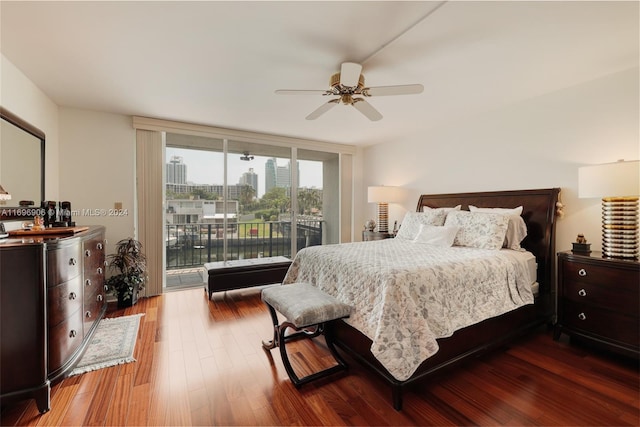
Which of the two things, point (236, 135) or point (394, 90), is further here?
point (236, 135)

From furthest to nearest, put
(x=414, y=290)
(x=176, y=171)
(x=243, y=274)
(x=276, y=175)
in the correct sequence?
(x=276, y=175) < (x=176, y=171) < (x=243, y=274) < (x=414, y=290)

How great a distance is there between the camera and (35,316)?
1636 mm

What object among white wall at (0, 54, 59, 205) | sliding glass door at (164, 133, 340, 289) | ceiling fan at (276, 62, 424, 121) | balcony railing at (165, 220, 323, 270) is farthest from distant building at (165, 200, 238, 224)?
ceiling fan at (276, 62, 424, 121)

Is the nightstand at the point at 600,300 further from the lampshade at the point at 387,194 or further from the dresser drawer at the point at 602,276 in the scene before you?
the lampshade at the point at 387,194

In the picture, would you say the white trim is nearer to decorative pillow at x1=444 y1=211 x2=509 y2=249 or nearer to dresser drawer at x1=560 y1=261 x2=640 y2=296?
decorative pillow at x1=444 y1=211 x2=509 y2=249

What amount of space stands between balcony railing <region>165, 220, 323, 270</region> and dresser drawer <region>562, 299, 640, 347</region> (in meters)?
3.77

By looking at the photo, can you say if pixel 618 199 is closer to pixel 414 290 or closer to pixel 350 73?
pixel 414 290

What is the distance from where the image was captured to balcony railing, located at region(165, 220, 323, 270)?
4.45 m

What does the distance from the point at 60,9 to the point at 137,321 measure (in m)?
2.69

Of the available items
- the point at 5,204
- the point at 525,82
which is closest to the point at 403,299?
the point at 525,82

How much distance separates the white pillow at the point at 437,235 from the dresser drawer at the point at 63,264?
10.4 feet

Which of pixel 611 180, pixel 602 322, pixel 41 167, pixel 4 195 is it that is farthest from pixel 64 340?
pixel 611 180

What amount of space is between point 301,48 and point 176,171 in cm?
293

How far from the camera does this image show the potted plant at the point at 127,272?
331 cm
